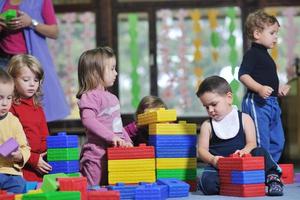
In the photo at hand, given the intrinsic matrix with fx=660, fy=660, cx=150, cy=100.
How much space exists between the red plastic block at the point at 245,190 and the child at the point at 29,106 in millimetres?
Result: 937

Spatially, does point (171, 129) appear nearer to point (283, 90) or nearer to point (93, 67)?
point (93, 67)

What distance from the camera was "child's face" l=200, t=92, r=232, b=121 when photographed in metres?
3.18

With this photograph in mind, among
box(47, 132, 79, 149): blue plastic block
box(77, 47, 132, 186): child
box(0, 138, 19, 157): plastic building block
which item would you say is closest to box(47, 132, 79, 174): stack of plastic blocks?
box(47, 132, 79, 149): blue plastic block

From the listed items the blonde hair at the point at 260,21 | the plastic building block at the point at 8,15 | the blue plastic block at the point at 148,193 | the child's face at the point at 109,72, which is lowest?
the blue plastic block at the point at 148,193

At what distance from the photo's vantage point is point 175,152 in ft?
10.8

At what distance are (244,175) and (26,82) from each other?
1190 mm

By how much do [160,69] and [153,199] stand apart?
3.51 m

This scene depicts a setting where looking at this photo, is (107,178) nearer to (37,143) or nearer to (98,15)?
(37,143)

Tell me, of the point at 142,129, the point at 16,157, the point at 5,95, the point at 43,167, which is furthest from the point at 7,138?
the point at 142,129

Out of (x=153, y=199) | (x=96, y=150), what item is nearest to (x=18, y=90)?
(x=96, y=150)

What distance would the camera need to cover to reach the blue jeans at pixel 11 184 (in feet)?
9.53

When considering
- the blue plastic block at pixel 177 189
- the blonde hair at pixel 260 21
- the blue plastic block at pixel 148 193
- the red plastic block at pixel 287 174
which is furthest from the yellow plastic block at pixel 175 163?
the blonde hair at pixel 260 21

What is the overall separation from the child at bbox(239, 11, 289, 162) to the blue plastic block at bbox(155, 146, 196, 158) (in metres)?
0.52

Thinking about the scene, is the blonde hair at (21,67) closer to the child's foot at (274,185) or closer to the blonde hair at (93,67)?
the blonde hair at (93,67)
